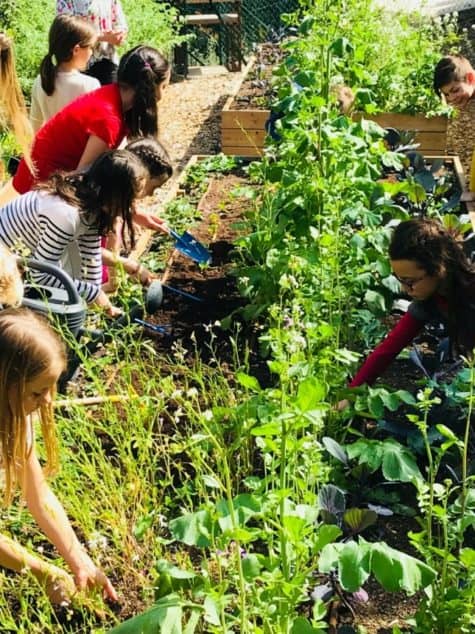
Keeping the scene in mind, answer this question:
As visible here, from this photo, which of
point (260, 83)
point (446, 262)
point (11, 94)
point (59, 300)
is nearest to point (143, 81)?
point (11, 94)

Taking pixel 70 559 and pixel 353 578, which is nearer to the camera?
pixel 353 578

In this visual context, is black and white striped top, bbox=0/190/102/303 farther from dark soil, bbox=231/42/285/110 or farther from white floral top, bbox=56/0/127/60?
dark soil, bbox=231/42/285/110

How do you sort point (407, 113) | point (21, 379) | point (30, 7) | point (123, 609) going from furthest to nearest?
point (30, 7) → point (407, 113) → point (123, 609) → point (21, 379)

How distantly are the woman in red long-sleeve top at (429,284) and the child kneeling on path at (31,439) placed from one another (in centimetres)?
107

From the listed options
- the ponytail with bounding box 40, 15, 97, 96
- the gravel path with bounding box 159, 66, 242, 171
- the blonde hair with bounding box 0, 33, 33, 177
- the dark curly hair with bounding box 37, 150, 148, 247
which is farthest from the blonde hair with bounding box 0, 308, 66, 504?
the gravel path with bounding box 159, 66, 242, 171

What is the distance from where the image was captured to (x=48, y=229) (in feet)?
11.6

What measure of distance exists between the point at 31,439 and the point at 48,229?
4.56ft

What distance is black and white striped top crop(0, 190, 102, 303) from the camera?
351 cm

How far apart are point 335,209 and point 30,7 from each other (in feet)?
19.3

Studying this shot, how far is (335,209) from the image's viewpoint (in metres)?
3.33

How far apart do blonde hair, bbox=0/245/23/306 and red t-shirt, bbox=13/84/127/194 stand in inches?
58.6

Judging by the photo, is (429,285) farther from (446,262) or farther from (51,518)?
(51,518)

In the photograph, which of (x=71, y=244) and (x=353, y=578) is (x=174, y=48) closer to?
(x=71, y=244)

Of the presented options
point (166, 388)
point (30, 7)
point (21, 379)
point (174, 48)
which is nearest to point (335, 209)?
point (166, 388)
